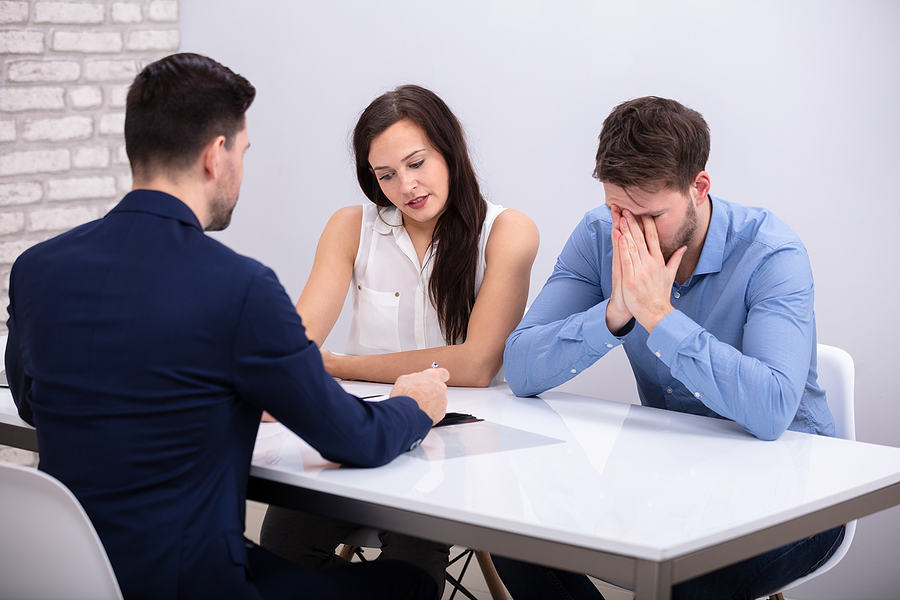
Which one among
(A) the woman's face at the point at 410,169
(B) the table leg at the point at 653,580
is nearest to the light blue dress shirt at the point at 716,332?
(A) the woman's face at the point at 410,169

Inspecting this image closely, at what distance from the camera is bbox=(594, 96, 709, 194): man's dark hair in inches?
59.1

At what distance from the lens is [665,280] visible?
1.53m

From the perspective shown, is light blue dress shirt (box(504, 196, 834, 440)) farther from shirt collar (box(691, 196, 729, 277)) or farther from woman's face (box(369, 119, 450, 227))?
Answer: woman's face (box(369, 119, 450, 227))

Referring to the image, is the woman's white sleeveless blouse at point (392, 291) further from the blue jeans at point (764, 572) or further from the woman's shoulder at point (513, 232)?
A: the blue jeans at point (764, 572)

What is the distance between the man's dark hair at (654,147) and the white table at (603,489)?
0.48m

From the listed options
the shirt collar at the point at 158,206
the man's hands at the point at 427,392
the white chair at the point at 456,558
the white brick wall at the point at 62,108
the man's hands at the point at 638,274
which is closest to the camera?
the shirt collar at the point at 158,206

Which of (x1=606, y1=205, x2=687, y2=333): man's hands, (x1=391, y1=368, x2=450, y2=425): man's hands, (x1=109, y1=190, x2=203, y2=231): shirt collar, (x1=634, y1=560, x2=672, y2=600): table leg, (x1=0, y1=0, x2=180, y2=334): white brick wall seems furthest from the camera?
(x1=0, y1=0, x2=180, y2=334): white brick wall

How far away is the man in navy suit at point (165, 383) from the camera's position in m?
1.01

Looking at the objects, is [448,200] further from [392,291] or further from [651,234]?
[651,234]

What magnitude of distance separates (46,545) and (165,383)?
0.26m

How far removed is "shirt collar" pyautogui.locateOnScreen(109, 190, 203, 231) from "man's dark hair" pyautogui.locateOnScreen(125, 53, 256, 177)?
5 centimetres

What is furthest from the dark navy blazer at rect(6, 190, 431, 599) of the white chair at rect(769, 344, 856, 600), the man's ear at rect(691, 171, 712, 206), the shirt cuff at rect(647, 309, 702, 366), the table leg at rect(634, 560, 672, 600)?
the white chair at rect(769, 344, 856, 600)

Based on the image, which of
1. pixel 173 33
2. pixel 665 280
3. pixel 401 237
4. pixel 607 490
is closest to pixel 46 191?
pixel 173 33

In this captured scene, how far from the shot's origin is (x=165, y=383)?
1.00 m
